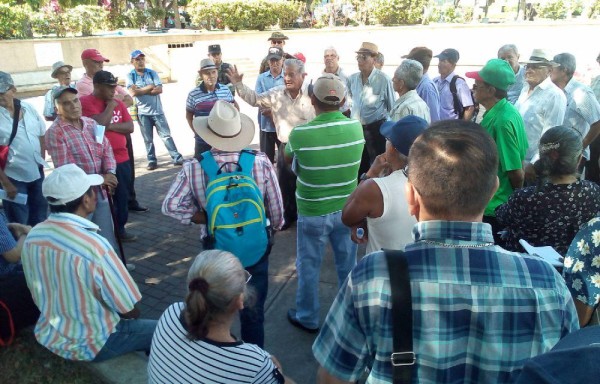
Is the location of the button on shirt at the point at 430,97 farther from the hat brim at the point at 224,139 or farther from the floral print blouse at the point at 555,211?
the hat brim at the point at 224,139

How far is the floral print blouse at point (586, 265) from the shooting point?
2.12 metres

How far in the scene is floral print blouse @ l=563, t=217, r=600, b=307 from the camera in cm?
212

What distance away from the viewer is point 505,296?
1.29 m

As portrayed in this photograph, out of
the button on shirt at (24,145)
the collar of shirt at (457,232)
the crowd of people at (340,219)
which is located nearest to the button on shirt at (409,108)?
the crowd of people at (340,219)

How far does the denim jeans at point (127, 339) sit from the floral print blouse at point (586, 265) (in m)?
2.52

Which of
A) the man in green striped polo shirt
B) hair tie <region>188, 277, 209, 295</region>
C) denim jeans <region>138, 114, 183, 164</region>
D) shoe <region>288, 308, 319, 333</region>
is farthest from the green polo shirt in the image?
denim jeans <region>138, 114, 183, 164</region>

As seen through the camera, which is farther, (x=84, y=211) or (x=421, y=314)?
(x=84, y=211)

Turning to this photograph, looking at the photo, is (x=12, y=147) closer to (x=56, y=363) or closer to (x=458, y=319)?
(x=56, y=363)

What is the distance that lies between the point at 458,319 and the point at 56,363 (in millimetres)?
2956

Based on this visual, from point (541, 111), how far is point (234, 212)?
332 centimetres

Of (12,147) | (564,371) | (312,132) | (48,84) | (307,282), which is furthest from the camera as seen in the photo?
(48,84)

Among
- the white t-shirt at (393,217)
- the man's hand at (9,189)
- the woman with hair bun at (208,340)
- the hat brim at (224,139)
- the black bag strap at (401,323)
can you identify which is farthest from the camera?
the man's hand at (9,189)

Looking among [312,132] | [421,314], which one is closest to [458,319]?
[421,314]

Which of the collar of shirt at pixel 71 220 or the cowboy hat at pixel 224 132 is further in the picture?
the cowboy hat at pixel 224 132
